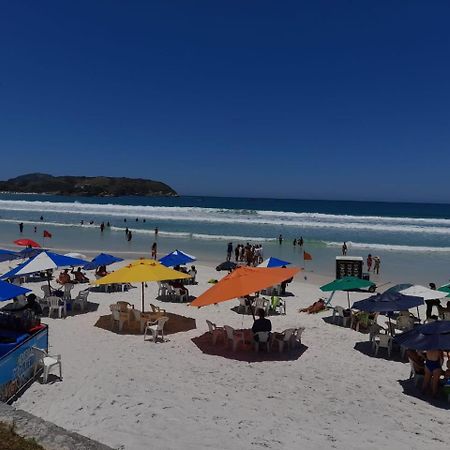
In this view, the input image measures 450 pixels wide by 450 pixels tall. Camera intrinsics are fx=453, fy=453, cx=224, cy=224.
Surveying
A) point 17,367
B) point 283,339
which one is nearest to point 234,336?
point 283,339

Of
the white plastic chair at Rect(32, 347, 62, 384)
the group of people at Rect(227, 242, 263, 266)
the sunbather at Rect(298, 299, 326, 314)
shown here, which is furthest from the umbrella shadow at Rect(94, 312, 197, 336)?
the group of people at Rect(227, 242, 263, 266)

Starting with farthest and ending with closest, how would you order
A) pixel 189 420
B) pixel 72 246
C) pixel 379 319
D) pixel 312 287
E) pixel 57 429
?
1. pixel 72 246
2. pixel 312 287
3. pixel 379 319
4. pixel 189 420
5. pixel 57 429

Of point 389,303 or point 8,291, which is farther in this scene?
point 389,303

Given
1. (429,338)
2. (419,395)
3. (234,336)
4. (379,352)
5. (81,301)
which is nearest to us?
(429,338)

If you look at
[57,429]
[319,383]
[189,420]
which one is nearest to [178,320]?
[319,383]

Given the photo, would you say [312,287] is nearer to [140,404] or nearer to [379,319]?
Answer: [379,319]

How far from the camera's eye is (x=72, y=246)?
104 ft

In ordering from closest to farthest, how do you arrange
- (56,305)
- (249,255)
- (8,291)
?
(8,291), (56,305), (249,255)

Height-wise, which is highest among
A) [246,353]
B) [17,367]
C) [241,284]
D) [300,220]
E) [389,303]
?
[241,284]

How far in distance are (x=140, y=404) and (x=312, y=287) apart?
1250 centimetres

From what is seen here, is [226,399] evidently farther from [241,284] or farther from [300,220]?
[300,220]

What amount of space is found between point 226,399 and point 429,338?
3.47 m

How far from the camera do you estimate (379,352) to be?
32.3 ft

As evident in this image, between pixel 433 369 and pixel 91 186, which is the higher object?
pixel 91 186
